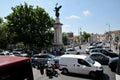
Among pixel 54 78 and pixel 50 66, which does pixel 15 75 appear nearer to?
pixel 54 78

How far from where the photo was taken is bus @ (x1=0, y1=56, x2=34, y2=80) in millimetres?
4308

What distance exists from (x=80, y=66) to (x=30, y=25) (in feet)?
105

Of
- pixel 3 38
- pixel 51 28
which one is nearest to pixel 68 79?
pixel 51 28

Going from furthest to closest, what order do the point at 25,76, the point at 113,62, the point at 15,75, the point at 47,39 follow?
the point at 47,39
the point at 113,62
the point at 25,76
the point at 15,75

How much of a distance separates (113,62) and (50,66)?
251 inches

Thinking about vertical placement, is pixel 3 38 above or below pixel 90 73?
above

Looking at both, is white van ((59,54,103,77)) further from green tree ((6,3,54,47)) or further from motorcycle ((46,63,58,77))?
green tree ((6,3,54,47))

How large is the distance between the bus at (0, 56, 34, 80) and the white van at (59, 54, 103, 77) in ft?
38.6

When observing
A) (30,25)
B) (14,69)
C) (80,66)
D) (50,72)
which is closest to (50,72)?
(50,72)

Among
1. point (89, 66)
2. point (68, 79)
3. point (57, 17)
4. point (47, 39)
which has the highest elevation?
point (57, 17)

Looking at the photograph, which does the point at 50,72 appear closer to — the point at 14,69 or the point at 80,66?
the point at 80,66

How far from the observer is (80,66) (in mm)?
17016

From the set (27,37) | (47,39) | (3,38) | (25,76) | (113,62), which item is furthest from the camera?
(3,38)

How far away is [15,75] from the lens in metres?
4.79
